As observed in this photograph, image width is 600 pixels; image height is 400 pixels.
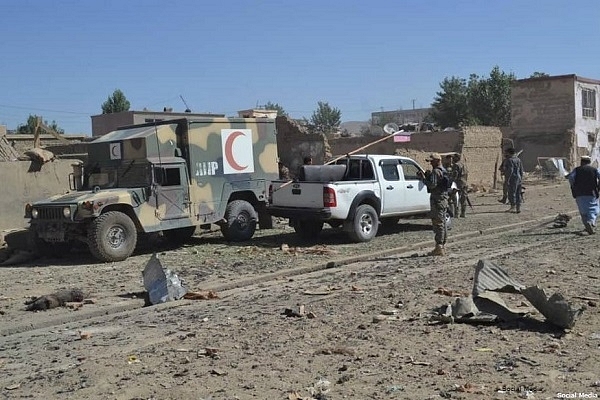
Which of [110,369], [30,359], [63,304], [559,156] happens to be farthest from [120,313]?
[559,156]

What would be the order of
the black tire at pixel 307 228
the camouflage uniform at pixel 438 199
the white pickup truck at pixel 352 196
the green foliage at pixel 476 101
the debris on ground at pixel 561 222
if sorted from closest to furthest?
the camouflage uniform at pixel 438 199, the white pickup truck at pixel 352 196, the black tire at pixel 307 228, the debris on ground at pixel 561 222, the green foliage at pixel 476 101

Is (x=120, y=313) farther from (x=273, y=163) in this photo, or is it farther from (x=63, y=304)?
(x=273, y=163)

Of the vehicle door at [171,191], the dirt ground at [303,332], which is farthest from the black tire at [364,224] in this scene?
the vehicle door at [171,191]

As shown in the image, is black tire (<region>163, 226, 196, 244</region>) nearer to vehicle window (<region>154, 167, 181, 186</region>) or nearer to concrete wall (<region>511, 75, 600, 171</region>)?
vehicle window (<region>154, 167, 181, 186</region>)

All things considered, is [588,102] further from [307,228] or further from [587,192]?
[307,228]

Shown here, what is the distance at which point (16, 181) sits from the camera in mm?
16109

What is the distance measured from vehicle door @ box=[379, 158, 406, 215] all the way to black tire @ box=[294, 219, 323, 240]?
60.8 inches

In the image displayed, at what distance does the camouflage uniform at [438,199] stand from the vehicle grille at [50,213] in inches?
269

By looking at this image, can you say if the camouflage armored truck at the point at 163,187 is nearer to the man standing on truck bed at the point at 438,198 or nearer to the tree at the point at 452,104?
the man standing on truck bed at the point at 438,198

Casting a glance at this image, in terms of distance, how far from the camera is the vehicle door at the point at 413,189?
16.0 meters

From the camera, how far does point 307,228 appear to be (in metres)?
15.9

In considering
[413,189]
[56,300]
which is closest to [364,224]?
[413,189]

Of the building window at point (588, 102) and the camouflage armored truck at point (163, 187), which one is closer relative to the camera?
the camouflage armored truck at point (163, 187)

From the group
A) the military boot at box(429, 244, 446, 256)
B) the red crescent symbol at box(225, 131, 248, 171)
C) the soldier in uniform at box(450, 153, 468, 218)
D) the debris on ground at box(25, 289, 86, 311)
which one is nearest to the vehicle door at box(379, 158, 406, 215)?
the military boot at box(429, 244, 446, 256)
